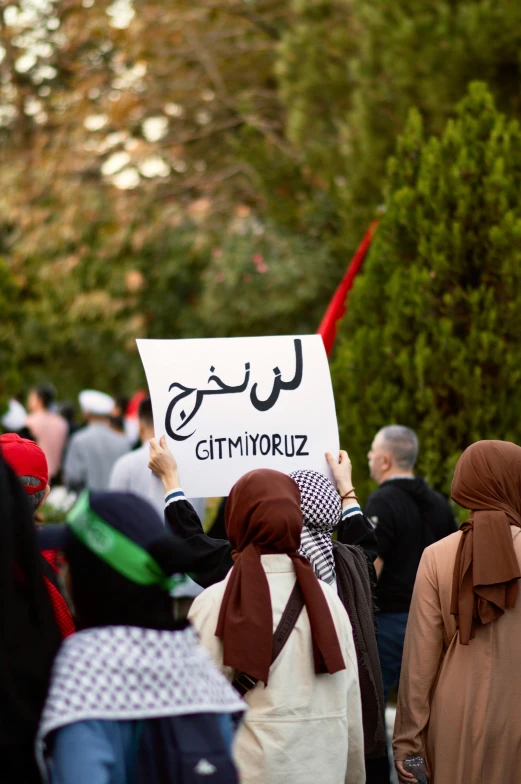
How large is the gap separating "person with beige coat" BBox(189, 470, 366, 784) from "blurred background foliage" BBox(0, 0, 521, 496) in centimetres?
731

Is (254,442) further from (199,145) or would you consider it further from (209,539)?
(199,145)

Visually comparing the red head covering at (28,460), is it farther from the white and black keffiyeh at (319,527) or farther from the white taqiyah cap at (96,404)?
the white taqiyah cap at (96,404)

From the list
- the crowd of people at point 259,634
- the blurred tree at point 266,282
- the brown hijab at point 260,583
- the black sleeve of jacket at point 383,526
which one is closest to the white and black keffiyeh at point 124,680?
the crowd of people at point 259,634

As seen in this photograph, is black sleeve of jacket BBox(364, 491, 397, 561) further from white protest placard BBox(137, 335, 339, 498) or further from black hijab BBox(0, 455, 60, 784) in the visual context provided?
black hijab BBox(0, 455, 60, 784)

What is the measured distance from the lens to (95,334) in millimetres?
18062

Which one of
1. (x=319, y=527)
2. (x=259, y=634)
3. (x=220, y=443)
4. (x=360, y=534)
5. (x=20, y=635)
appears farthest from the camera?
(x=220, y=443)

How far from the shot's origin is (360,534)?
3.95 m

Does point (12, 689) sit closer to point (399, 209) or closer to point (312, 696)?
point (312, 696)

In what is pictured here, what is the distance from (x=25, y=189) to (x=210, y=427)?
13216 mm

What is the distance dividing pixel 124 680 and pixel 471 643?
1.89 meters

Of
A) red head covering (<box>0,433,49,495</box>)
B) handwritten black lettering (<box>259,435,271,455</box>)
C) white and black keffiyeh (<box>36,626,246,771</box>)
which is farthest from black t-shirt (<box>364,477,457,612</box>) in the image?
white and black keffiyeh (<box>36,626,246,771</box>)

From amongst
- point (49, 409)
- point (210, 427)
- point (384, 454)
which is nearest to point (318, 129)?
point (49, 409)

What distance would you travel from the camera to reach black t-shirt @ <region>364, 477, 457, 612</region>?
206 inches

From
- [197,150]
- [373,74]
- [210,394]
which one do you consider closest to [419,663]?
[210,394]
